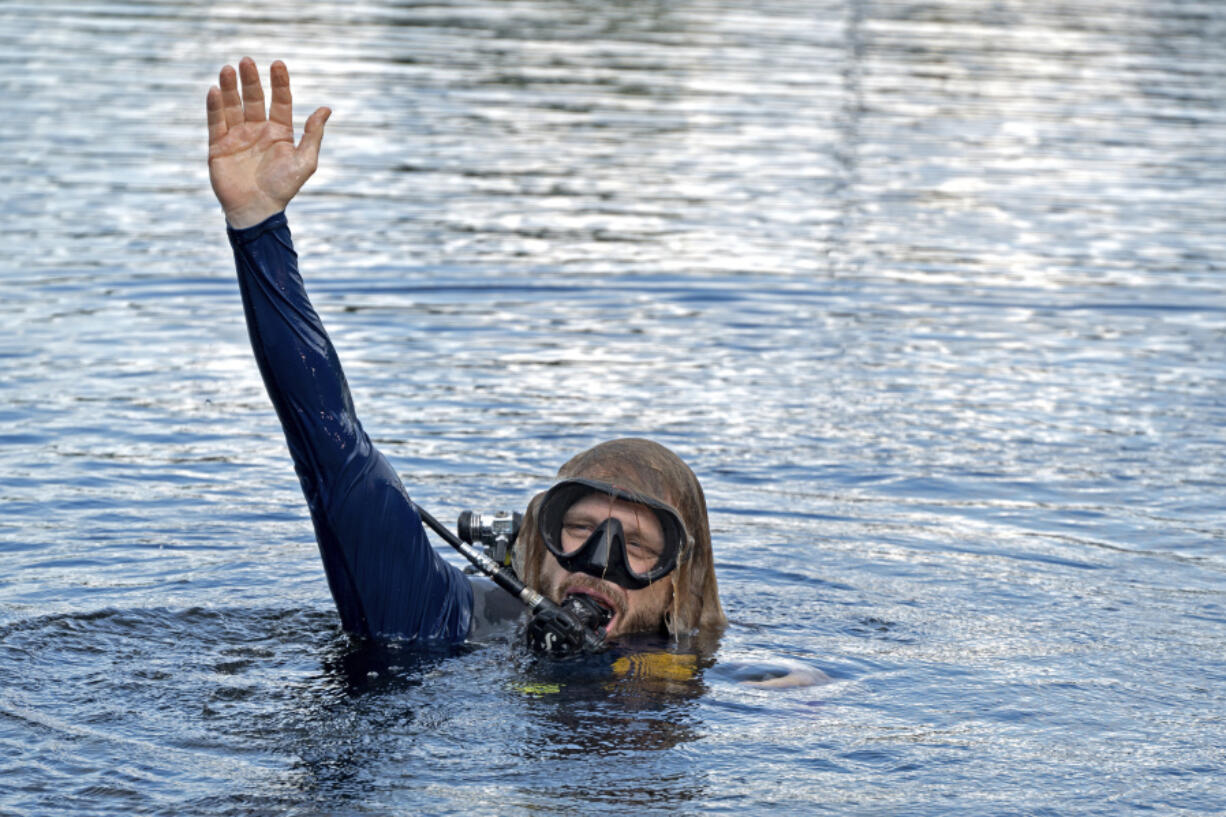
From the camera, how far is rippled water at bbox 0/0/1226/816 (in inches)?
189

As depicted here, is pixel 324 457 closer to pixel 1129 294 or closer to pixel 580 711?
pixel 580 711

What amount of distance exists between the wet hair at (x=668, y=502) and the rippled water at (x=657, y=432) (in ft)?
0.68

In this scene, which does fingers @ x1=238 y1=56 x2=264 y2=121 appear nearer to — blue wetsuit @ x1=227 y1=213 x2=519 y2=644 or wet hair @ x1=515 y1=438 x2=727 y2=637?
blue wetsuit @ x1=227 y1=213 x2=519 y2=644

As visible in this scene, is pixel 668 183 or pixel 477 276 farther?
pixel 668 183

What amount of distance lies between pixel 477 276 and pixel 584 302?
1.01 m

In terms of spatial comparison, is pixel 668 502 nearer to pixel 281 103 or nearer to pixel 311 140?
pixel 311 140

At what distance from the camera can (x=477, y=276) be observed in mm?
12539

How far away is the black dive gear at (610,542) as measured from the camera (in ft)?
17.1

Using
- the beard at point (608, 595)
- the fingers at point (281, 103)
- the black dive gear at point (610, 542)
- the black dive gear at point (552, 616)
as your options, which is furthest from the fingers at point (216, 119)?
the beard at point (608, 595)

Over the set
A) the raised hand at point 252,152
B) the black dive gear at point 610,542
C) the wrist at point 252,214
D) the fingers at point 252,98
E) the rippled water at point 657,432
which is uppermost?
the fingers at point 252,98

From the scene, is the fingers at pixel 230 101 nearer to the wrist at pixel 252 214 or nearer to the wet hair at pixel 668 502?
the wrist at pixel 252 214

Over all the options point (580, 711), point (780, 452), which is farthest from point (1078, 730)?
point (780, 452)

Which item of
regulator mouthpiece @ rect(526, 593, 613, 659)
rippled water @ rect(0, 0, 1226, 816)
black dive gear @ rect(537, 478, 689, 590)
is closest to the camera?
rippled water @ rect(0, 0, 1226, 816)

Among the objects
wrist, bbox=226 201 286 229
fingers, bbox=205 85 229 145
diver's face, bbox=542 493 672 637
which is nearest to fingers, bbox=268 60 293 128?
fingers, bbox=205 85 229 145
